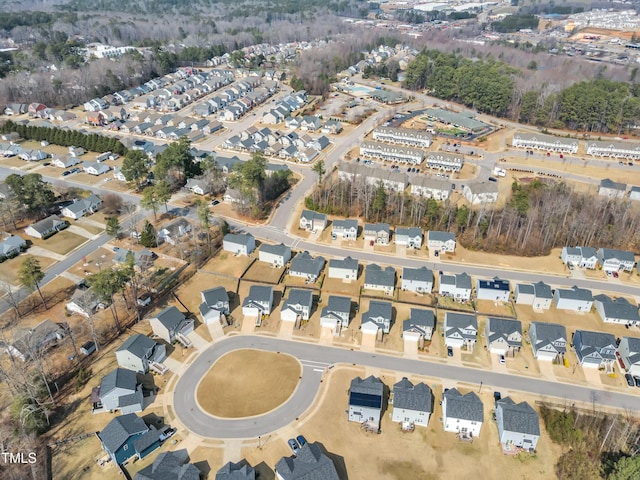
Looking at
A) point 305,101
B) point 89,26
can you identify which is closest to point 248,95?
point 305,101

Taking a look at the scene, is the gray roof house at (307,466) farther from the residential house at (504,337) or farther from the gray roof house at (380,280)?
the gray roof house at (380,280)

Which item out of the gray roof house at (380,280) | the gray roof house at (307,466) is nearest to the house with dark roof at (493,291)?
the gray roof house at (380,280)

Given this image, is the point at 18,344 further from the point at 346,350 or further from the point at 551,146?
the point at 551,146

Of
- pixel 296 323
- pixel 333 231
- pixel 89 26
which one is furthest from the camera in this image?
pixel 89 26

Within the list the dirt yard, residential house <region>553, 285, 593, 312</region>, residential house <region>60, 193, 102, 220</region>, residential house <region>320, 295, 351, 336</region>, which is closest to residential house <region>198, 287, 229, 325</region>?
the dirt yard

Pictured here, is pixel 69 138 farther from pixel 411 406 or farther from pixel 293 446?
pixel 411 406

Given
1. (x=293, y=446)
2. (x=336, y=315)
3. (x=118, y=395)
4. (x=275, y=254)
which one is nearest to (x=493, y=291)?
(x=336, y=315)
